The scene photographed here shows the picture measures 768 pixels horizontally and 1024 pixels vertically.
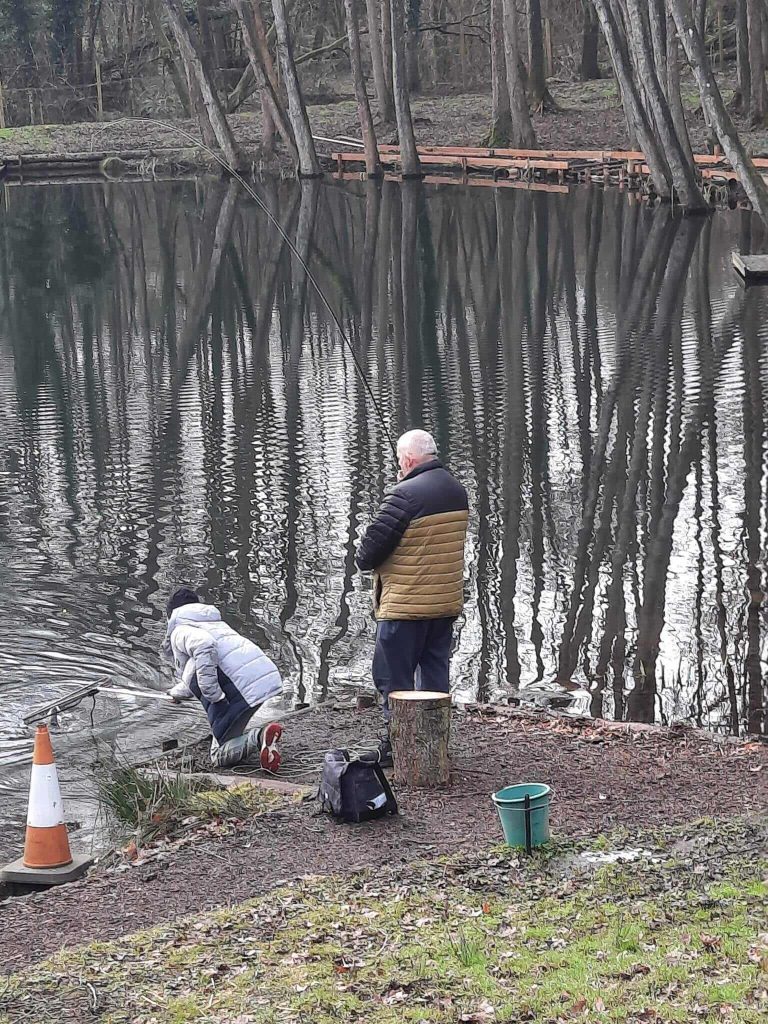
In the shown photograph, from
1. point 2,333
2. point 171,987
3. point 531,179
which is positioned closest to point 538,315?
point 2,333

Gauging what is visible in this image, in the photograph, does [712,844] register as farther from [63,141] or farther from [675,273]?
[63,141]

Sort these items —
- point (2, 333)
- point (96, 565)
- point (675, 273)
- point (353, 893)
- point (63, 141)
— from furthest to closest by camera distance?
point (63, 141)
point (675, 273)
point (2, 333)
point (96, 565)
point (353, 893)

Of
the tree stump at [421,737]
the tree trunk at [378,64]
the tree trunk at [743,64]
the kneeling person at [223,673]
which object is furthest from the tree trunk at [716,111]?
the tree trunk at [378,64]

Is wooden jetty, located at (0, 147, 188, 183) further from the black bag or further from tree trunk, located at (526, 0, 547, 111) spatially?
the black bag

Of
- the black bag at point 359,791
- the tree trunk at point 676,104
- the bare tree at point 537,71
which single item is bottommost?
the black bag at point 359,791

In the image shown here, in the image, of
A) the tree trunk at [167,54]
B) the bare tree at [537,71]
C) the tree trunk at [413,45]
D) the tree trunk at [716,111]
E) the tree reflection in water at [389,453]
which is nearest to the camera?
the tree reflection in water at [389,453]

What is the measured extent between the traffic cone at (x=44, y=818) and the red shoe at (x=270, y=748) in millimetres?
1312

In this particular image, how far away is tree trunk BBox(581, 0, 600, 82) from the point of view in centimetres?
5769

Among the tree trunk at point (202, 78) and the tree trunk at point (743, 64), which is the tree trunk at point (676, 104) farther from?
the tree trunk at point (202, 78)

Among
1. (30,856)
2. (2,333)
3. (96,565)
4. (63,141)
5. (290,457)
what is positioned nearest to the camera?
(30,856)

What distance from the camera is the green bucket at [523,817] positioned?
6633mm

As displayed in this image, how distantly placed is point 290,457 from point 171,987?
1083cm

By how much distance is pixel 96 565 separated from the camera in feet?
42.8

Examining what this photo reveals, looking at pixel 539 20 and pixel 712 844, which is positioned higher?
pixel 539 20
